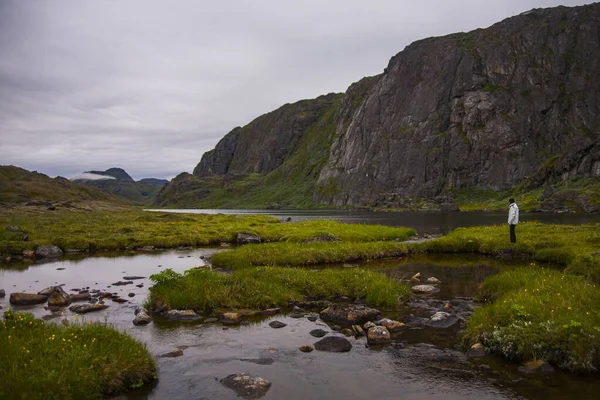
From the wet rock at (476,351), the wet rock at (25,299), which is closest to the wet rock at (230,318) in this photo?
the wet rock at (476,351)

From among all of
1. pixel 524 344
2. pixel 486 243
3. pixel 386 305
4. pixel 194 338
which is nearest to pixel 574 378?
pixel 524 344

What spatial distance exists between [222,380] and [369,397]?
15.1 ft

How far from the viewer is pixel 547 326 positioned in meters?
13.7

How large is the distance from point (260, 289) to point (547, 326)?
13819 mm

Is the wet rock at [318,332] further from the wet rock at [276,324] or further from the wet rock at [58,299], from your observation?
the wet rock at [58,299]

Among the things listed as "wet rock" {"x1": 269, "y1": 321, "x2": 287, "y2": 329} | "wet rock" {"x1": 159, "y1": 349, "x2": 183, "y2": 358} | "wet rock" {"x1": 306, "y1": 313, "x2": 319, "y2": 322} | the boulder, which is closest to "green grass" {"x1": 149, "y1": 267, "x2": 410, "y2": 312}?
"wet rock" {"x1": 306, "y1": 313, "x2": 319, "y2": 322}

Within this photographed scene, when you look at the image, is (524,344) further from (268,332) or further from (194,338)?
(194,338)

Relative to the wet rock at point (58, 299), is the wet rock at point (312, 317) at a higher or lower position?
lower

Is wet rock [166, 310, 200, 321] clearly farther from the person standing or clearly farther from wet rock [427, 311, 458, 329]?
the person standing

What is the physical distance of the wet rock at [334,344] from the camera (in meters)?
15.3

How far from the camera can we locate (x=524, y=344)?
1361 cm

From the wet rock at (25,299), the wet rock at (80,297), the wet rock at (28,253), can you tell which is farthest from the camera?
the wet rock at (28,253)

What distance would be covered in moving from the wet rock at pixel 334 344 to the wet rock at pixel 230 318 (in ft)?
15.7

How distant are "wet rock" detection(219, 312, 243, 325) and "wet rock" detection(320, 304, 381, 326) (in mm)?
4065
